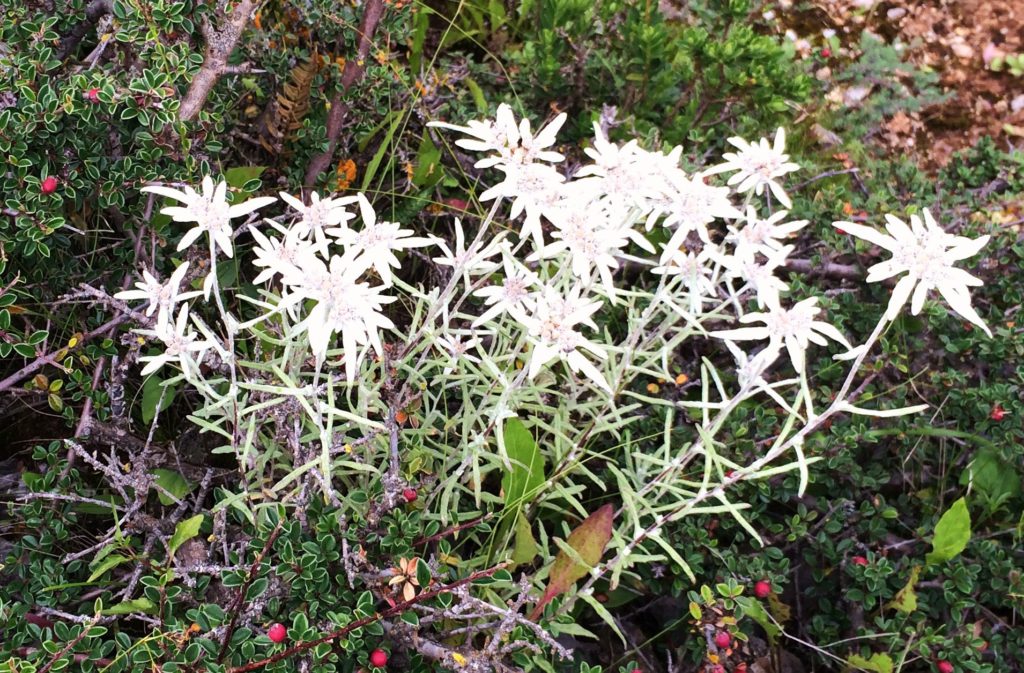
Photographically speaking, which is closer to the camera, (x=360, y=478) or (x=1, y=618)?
(x=1, y=618)

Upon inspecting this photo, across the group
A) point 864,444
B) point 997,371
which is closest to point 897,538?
point 864,444

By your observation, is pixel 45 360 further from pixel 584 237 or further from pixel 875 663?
pixel 875 663

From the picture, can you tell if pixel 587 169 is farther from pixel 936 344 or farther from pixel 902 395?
pixel 936 344

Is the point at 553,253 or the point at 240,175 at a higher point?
the point at 553,253

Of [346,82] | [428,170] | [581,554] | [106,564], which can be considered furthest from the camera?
[428,170]

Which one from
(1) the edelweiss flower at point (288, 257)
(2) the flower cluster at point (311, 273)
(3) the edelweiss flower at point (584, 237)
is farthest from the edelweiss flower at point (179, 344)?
(3) the edelweiss flower at point (584, 237)

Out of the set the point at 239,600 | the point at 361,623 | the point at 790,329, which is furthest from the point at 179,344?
the point at 790,329

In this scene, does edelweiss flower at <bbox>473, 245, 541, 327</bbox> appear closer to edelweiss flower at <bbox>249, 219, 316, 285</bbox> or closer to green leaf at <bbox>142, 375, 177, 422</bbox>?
edelweiss flower at <bbox>249, 219, 316, 285</bbox>
